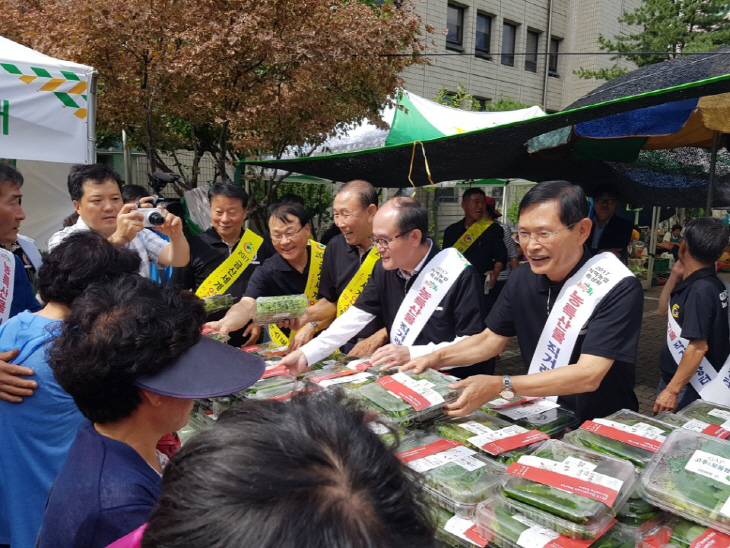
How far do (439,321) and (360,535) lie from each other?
2.12 m

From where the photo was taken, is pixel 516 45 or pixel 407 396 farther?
pixel 516 45

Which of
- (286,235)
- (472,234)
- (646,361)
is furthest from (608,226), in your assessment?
(286,235)

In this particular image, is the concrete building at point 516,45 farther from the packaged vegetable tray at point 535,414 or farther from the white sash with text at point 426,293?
the packaged vegetable tray at point 535,414

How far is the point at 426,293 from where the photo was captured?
2.59 m

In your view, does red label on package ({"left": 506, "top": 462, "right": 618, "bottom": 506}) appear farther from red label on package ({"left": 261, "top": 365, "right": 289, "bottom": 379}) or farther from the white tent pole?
the white tent pole

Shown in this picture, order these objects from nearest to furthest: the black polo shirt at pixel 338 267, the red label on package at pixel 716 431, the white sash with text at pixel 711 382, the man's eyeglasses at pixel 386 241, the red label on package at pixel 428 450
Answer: the red label on package at pixel 428 450 < the red label on package at pixel 716 431 < the man's eyeglasses at pixel 386 241 < the white sash with text at pixel 711 382 < the black polo shirt at pixel 338 267

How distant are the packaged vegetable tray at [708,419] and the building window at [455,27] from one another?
16.3 meters

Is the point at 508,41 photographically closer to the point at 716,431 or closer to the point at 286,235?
the point at 286,235

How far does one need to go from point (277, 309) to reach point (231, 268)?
122cm

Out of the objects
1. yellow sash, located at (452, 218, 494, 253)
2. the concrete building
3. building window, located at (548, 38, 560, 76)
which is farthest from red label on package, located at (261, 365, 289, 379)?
building window, located at (548, 38, 560, 76)

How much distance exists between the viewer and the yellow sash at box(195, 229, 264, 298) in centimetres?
362

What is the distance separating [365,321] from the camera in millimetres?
2869

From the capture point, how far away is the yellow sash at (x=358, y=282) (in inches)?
121

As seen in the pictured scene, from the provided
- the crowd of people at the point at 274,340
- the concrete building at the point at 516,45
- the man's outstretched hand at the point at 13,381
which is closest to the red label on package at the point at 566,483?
the crowd of people at the point at 274,340
